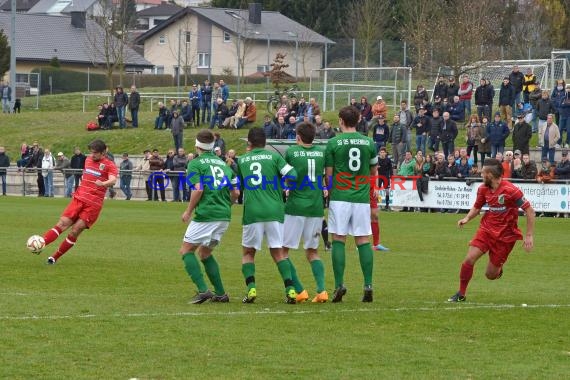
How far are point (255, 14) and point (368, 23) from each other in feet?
65.7

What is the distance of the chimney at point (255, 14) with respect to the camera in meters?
83.9

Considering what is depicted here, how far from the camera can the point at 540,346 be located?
32.0 ft

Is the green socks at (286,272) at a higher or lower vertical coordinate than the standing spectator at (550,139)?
lower

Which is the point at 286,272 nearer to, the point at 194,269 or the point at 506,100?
the point at 194,269

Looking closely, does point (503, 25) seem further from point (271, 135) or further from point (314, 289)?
point (314, 289)

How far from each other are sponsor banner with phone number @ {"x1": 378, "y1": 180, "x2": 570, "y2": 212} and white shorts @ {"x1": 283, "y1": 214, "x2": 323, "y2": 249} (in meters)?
19.1

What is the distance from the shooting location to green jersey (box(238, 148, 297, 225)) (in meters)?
12.2

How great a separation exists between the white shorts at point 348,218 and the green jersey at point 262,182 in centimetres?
59

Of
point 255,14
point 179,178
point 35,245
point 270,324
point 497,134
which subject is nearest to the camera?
point 270,324

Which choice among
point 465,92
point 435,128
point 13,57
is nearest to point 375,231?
point 435,128

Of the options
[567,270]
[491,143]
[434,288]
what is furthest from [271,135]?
[434,288]

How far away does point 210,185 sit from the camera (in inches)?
485

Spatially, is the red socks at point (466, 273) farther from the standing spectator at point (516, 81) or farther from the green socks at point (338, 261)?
the standing spectator at point (516, 81)

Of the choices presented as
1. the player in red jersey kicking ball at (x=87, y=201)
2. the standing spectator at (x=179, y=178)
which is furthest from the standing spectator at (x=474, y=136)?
the player in red jersey kicking ball at (x=87, y=201)
